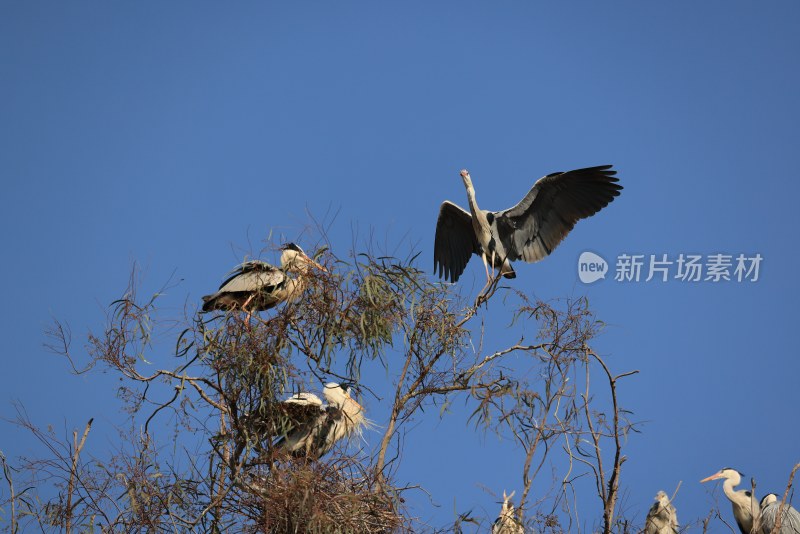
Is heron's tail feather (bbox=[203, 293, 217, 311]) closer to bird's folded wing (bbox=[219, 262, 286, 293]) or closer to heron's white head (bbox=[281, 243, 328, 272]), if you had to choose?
bird's folded wing (bbox=[219, 262, 286, 293])

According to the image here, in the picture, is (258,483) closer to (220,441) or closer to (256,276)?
(220,441)

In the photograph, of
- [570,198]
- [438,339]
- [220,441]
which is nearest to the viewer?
[220,441]

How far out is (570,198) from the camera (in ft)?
28.2

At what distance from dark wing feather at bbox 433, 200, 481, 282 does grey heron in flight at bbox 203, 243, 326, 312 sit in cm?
307

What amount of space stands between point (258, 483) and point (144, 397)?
836mm

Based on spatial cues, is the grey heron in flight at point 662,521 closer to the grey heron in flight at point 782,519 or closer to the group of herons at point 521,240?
the group of herons at point 521,240

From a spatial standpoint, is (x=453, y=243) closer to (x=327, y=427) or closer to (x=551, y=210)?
(x=551, y=210)

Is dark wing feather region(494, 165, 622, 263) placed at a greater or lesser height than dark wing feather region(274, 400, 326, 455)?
greater

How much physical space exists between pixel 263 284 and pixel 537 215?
335 cm

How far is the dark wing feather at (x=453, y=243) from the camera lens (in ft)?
30.0

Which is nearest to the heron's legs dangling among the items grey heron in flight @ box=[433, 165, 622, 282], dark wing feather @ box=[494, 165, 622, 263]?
grey heron in flight @ box=[433, 165, 622, 282]

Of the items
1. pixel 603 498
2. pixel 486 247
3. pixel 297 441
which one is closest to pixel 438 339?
pixel 297 441

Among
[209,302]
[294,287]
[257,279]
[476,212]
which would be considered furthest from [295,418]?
[476,212]

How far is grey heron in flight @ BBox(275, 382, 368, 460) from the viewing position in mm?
5836
